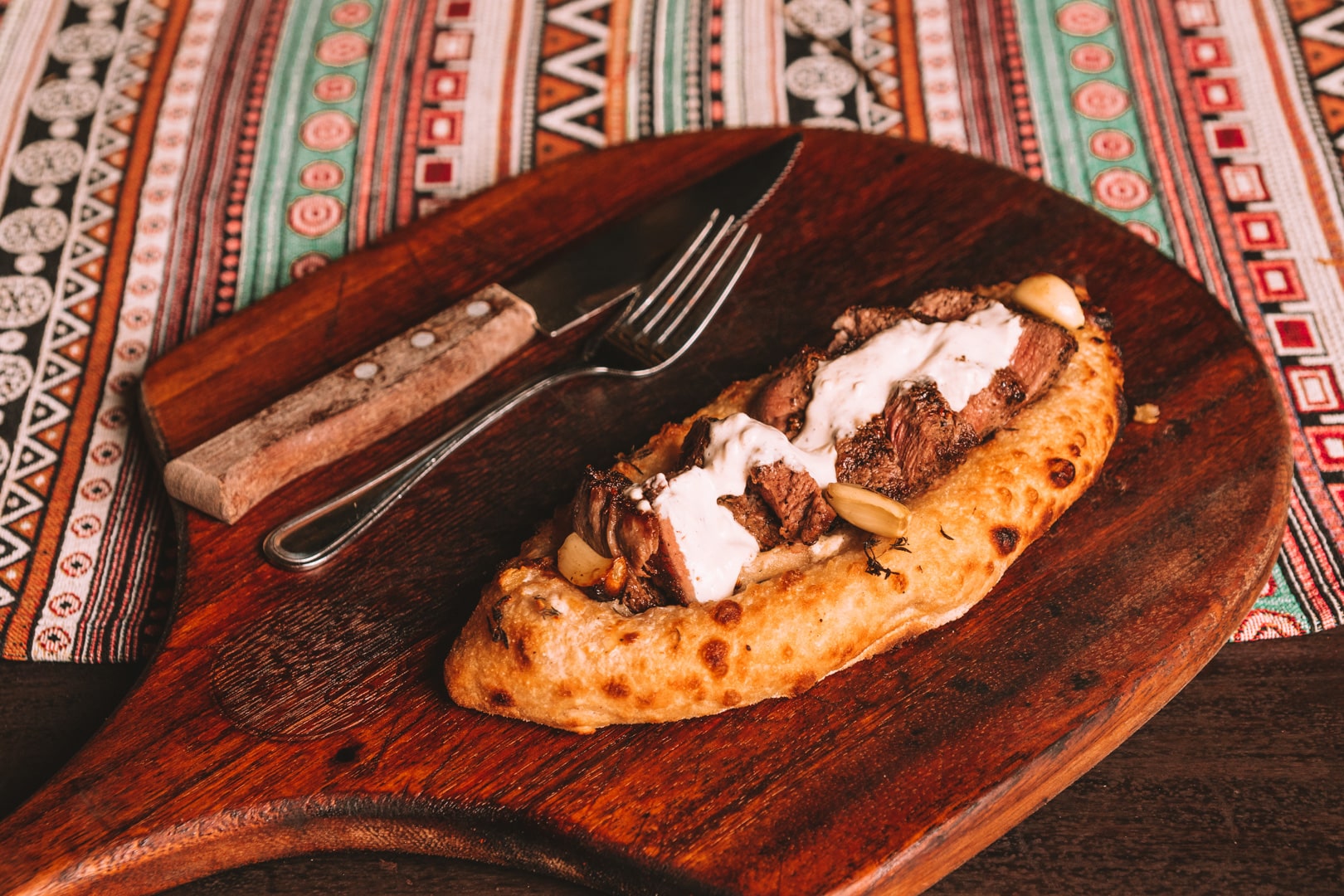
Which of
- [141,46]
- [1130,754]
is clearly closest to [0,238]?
[141,46]

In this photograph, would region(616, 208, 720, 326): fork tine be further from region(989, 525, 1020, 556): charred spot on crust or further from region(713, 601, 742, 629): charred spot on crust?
region(989, 525, 1020, 556): charred spot on crust

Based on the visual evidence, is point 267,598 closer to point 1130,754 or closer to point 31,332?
point 31,332

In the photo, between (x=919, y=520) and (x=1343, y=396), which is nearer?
(x=919, y=520)

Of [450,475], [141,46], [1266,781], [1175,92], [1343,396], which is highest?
[141,46]

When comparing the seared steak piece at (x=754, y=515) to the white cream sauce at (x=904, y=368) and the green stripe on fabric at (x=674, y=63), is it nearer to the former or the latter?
the white cream sauce at (x=904, y=368)

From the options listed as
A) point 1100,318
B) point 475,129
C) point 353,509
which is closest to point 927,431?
point 1100,318

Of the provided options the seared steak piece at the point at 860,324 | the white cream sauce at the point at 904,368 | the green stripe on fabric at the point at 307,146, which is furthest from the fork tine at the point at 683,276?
the green stripe on fabric at the point at 307,146
